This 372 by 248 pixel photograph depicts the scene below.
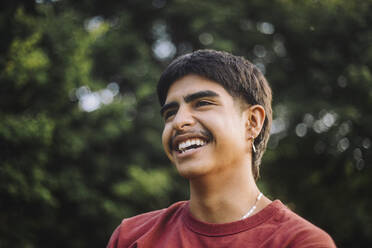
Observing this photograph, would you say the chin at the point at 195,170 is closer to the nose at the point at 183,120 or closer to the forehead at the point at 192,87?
the nose at the point at 183,120

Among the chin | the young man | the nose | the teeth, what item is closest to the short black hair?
the young man

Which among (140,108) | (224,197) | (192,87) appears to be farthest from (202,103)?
(140,108)

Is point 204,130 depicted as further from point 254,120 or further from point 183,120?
point 254,120

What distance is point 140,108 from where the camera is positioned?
29.0ft

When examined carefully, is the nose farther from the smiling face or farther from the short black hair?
the short black hair

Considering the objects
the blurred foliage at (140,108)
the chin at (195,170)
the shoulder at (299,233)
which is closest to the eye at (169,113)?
the chin at (195,170)

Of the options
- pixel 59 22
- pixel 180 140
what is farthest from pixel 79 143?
pixel 180 140

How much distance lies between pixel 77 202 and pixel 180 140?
558 centimetres

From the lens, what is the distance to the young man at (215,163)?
2.00m

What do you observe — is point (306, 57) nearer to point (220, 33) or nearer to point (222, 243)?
point (220, 33)

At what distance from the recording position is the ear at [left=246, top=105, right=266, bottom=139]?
230 cm

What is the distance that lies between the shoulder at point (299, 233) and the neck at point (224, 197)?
0.20 m

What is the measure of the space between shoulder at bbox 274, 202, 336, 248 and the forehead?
2.63 feet

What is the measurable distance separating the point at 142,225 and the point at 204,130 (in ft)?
2.51
